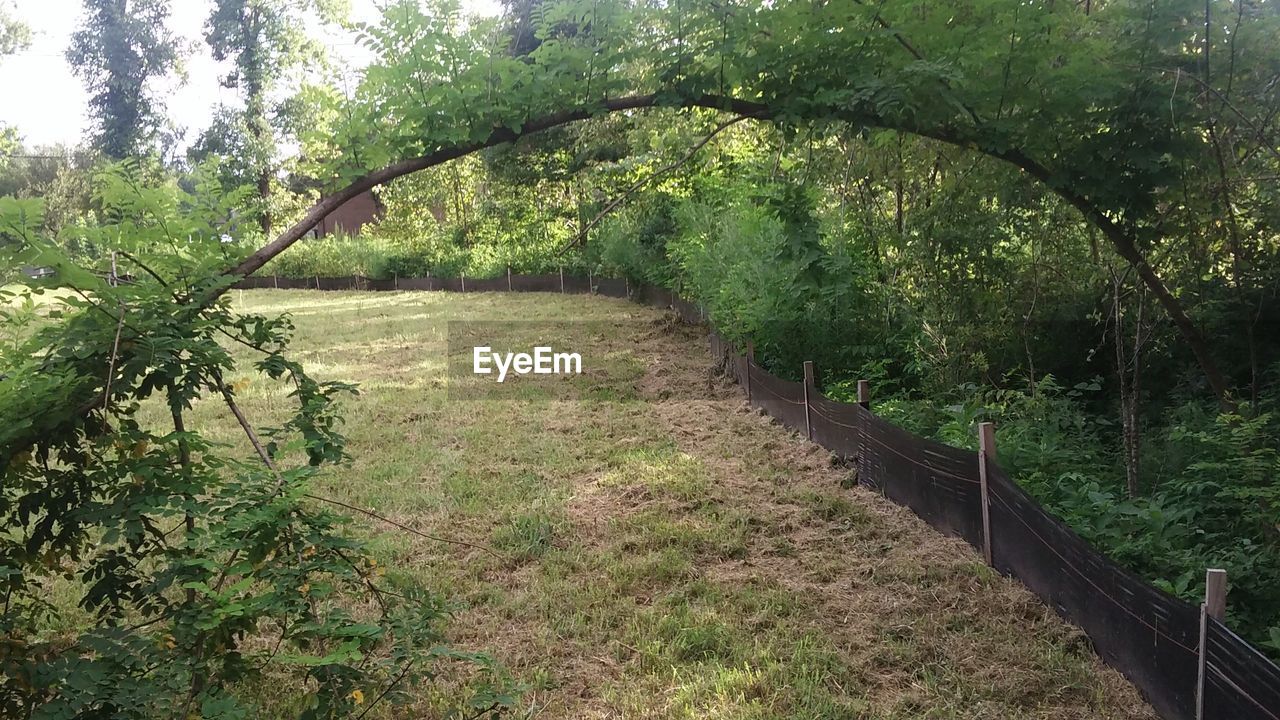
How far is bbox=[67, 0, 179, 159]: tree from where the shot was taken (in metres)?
35.3

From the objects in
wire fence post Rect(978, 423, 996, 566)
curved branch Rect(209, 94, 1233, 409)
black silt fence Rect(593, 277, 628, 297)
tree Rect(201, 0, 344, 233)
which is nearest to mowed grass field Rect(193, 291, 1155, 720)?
wire fence post Rect(978, 423, 996, 566)

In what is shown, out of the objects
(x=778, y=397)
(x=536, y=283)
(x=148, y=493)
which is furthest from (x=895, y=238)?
(x=536, y=283)

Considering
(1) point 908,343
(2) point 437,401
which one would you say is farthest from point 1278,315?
(2) point 437,401

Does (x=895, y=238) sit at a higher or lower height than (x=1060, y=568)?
higher

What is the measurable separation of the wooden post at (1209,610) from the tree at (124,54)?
4028 cm

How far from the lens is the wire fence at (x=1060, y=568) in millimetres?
2492

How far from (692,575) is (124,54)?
132 feet

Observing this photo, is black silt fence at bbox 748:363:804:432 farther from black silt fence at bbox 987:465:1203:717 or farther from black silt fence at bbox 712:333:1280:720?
black silt fence at bbox 987:465:1203:717

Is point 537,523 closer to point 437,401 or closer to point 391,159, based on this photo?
point 391,159

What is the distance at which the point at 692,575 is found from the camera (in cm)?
432

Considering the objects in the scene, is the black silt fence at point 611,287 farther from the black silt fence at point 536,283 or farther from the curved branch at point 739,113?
the curved branch at point 739,113

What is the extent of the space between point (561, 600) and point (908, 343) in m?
3.87

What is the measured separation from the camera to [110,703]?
215 cm

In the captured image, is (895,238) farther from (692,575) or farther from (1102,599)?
(1102,599)
